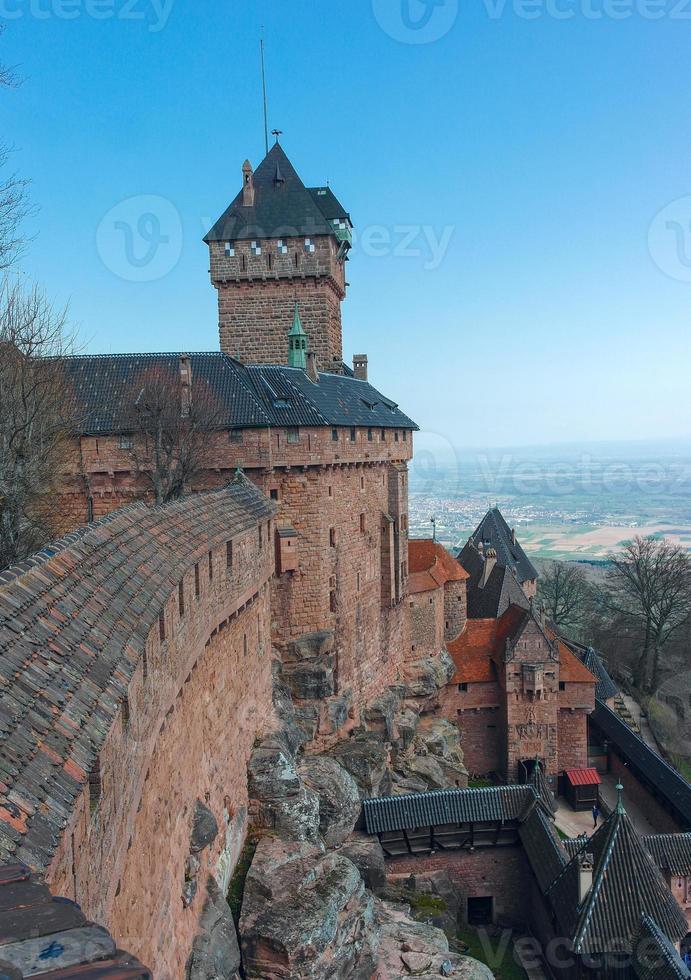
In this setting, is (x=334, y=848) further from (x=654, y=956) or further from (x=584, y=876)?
(x=654, y=956)

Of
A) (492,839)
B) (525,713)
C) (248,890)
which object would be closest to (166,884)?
(248,890)

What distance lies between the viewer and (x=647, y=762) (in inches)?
1112

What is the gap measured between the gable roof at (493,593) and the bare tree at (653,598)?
12.2 m

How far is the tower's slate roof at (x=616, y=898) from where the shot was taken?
56.9ft

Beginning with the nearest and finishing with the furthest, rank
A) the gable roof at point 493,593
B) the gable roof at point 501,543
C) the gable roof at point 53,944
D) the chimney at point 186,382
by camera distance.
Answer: the gable roof at point 53,944, the chimney at point 186,382, the gable roof at point 493,593, the gable roof at point 501,543

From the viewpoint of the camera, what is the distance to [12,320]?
1456cm

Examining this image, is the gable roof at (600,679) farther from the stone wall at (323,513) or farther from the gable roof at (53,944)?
the gable roof at (53,944)

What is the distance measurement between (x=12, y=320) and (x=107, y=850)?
12696 mm

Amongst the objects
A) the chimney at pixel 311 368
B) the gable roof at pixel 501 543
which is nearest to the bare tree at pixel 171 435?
the chimney at pixel 311 368

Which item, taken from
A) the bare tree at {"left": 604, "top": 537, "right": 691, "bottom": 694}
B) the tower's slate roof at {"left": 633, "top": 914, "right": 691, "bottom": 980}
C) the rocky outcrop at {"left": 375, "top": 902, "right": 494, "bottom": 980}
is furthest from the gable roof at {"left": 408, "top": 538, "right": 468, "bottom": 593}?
the bare tree at {"left": 604, "top": 537, "right": 691, "bottom": 694}

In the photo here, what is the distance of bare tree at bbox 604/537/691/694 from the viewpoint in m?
41.6

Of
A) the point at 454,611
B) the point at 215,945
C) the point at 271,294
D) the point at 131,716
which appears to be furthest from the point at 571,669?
the point at 131,716

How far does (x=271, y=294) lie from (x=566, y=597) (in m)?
36.7

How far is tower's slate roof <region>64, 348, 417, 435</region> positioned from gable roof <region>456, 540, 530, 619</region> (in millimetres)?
15077
